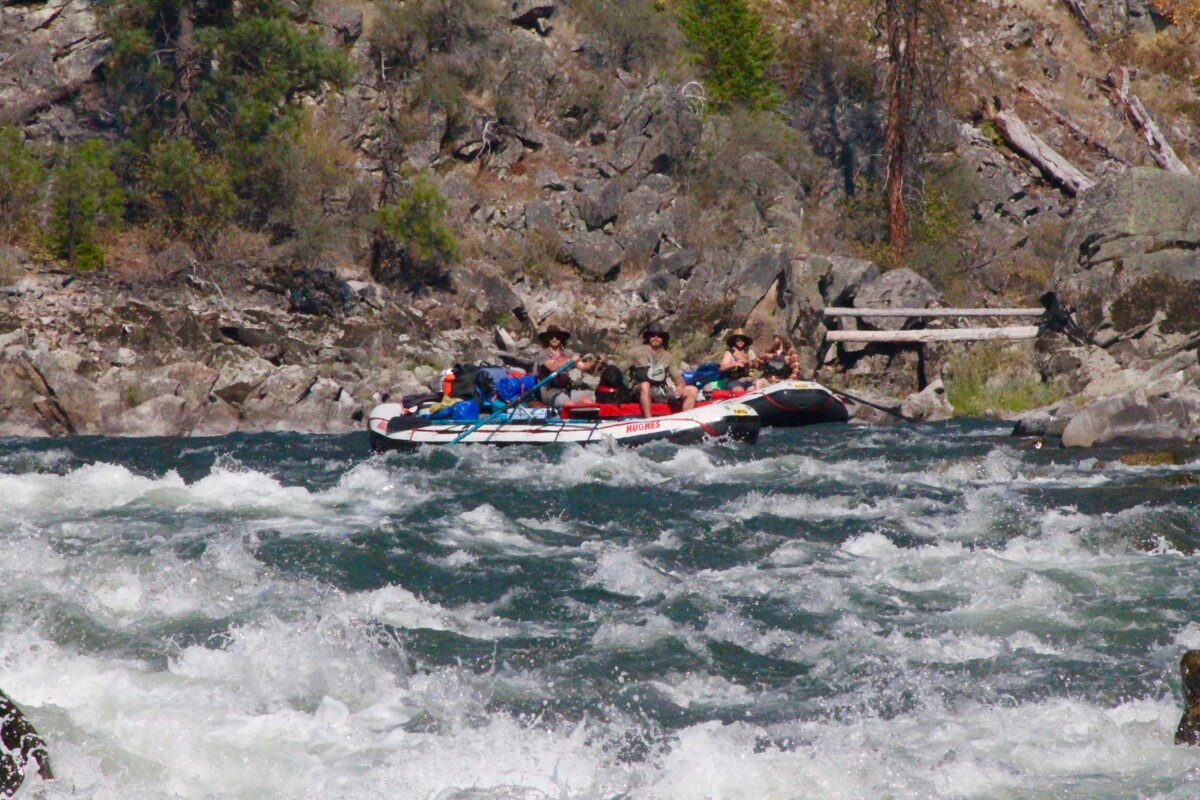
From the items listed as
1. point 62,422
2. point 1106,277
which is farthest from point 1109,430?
point 62,422

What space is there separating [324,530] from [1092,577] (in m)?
5.11

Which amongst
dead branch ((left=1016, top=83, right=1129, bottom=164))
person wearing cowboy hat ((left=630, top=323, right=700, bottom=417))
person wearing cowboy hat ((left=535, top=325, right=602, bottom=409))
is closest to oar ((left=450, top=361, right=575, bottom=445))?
person wearing cowboy hat ((left=535, top=325, right=602, bottom=409))

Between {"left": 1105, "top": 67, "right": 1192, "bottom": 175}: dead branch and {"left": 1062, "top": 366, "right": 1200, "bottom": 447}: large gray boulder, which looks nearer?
{"left": 1062, "top": 366, "right": 1200, "bottom": 447}: large gray boulder

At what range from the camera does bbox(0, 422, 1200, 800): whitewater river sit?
5227 mm

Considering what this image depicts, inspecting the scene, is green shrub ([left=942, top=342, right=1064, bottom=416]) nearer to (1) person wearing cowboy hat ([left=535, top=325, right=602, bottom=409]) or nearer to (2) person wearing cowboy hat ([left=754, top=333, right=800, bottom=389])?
(2) person wearing cowboy hat ([left=754, top=333, right=800, bottom=389])

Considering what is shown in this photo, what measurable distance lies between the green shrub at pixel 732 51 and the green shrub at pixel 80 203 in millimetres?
12562

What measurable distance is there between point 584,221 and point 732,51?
6809 mm

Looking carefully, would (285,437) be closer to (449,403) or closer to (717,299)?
(449,403)

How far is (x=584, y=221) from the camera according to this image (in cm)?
2261

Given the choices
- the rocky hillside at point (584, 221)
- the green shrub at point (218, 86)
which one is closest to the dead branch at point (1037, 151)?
the rocky hillside at point (584, 221)

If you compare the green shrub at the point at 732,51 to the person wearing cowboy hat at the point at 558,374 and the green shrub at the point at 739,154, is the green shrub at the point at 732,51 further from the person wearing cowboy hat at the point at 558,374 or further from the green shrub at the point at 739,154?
the person wearing cowboy hat at the point at 558,374

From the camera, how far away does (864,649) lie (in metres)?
6.60

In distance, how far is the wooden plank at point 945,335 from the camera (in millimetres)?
18688

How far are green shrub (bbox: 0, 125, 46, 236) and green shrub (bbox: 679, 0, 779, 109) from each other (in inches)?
529
